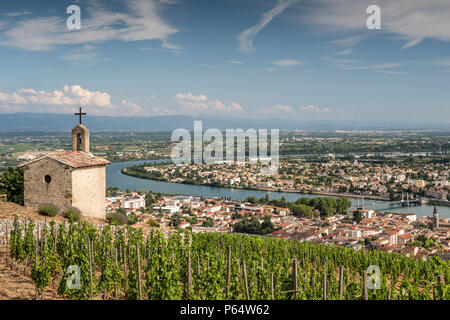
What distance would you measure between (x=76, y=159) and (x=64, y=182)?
80 cm

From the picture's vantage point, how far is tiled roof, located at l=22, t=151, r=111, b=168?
1069cm

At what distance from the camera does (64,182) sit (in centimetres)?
1071

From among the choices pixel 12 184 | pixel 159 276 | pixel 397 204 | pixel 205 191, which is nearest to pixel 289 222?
pixel 205 191

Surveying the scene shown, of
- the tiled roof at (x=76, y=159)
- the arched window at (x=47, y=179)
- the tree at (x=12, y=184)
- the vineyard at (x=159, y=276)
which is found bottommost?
the vineyard at (x=159, y=276)

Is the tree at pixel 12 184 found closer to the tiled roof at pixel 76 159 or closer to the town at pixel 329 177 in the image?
the tiled roof at pixel 76 159

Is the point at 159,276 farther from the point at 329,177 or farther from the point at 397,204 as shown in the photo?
the point at 329,177

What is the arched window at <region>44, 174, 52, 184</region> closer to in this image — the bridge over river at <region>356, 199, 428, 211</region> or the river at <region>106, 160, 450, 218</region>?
the river at <region>106, 160, 450, 218</region>

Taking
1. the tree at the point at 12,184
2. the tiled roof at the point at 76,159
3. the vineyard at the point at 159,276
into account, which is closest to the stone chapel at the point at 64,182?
the tiled roof at the point at 76,159

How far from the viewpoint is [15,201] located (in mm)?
12000

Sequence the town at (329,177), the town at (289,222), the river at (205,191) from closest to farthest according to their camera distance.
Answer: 1. the town at (289,222)
2. the river at (205,191)
3. the town at (329,177)

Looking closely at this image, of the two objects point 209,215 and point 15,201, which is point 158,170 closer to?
point 209,215

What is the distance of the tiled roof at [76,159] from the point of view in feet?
35.1
